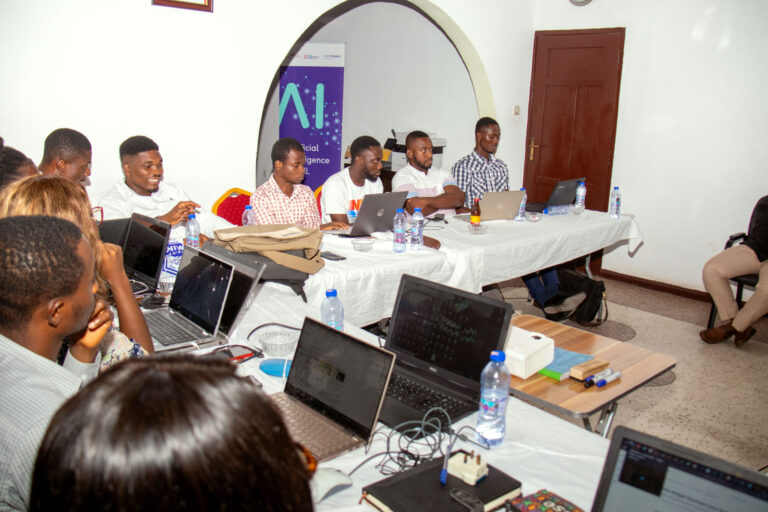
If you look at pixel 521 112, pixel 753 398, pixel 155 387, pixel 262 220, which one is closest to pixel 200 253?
pixel 262 220

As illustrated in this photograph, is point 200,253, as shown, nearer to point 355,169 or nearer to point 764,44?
point 355,169

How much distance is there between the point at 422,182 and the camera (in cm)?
442

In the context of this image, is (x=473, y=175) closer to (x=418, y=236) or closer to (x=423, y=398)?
(x=418, y=236)

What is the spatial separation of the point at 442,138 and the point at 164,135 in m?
3.36

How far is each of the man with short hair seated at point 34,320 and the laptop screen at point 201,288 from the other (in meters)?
0.66

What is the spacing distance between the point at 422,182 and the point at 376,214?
1.21 meters

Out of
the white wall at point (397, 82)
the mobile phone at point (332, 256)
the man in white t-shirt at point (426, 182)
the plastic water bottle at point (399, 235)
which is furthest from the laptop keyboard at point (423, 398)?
the white wall at point (397, 82)

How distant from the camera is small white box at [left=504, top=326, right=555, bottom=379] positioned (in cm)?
187

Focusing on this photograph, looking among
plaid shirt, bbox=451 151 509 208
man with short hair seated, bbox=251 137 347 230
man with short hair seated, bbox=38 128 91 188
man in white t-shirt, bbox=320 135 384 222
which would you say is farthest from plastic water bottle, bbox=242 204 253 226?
plaid shirt, bbox=451 151 509 208

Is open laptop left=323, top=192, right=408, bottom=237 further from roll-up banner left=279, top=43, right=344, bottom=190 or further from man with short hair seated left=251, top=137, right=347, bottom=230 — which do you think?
roll-up banner left=279, top=43, right=344, bottom=190

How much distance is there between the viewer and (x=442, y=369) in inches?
64.3

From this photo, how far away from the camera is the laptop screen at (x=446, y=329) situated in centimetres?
155

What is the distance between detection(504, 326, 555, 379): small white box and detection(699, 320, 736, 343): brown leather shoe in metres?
2.45

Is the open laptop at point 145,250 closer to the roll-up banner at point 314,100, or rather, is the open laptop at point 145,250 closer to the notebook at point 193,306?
the notebook at point 193,306
